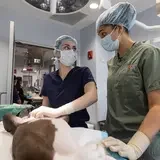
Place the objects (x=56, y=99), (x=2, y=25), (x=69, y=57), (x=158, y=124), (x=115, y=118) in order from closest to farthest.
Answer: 1. (x=158, y=124)
2. (x=115, y=118)
3. (x=56, y=99)
4. (x=69, y=57)
5. (x=2, y=25)

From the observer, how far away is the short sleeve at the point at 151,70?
689 mm

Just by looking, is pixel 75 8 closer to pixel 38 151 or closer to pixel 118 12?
pixel 118 12

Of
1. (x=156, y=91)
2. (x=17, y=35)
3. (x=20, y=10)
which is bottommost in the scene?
(x=156, y=91)

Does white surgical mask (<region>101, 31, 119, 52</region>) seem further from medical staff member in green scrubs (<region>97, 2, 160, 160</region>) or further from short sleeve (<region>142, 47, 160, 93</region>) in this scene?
short sleeve (<region>142, 47, 160, 93</region>)

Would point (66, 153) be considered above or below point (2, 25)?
below

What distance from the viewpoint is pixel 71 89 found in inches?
44.0

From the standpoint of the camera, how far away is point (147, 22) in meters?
2.44

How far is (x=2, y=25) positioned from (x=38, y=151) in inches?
96.9

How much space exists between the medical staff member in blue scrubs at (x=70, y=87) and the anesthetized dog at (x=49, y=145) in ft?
1.53

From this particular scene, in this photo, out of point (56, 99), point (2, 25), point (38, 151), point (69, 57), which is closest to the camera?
point (38, 151)

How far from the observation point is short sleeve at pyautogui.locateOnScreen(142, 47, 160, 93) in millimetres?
689

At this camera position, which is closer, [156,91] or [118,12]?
[156,91]

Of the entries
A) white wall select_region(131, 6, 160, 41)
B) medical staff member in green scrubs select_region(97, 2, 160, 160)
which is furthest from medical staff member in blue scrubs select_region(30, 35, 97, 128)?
white wall select_region(131, 6, 160, 41)

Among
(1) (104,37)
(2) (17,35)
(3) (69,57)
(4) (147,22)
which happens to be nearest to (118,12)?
(1) (104,37)
